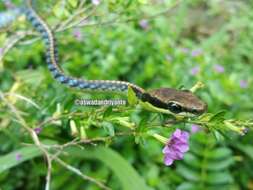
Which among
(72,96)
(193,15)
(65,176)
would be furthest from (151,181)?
(193,15)

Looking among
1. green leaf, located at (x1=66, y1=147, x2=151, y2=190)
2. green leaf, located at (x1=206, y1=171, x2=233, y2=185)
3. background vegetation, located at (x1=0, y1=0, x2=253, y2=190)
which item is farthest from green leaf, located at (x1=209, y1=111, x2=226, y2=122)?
green leaf, located at (x1=206, y1=171, x2=233, y2=185)

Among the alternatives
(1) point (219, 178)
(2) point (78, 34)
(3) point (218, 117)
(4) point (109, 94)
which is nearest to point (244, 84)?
(1) point (219, 178)

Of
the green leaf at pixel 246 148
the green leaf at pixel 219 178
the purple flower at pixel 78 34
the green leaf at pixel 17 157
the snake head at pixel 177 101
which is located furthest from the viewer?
the purple flower at pixel 78 34

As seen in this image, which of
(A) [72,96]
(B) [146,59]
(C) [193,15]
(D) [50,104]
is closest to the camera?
(A) [72,96]

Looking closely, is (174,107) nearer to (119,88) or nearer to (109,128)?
(109,128)

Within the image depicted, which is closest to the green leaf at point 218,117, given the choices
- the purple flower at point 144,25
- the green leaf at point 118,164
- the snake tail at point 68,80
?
the snake tail at point 68,80

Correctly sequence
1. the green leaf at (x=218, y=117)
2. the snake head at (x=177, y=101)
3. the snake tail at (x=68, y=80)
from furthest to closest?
the snake tail at (x=68, y=80)
the snake head at (x=177, y=101)
the green leaf at (x=218, y=117)

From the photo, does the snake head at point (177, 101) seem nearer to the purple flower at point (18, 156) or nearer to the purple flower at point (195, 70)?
the purple flower at point (18, 156)

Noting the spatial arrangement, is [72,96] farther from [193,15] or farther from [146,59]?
[193,15]
